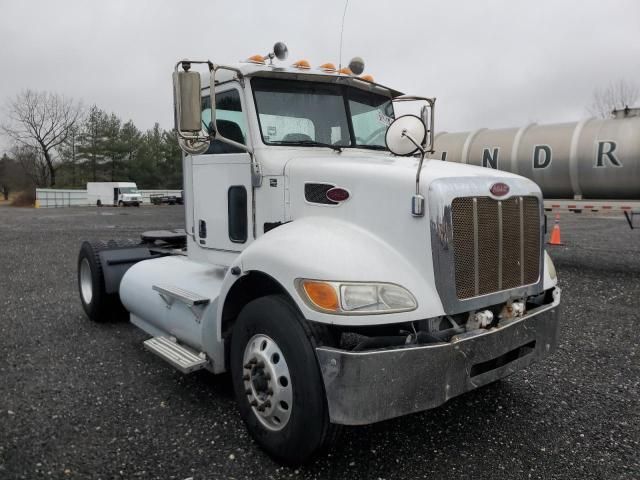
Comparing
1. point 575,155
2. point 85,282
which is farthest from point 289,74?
point 575,155

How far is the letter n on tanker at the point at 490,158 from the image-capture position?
38.5ft

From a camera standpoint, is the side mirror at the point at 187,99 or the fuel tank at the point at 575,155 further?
the fuel tank at the point at 575,155

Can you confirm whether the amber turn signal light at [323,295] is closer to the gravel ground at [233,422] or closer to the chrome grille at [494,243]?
the chrome grille at [494,243]

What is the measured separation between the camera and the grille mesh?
3328 mm

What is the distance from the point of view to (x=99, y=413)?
3.69 m

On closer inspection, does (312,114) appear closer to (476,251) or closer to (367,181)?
(367,181)

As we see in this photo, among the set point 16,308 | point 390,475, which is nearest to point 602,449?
point 390,475

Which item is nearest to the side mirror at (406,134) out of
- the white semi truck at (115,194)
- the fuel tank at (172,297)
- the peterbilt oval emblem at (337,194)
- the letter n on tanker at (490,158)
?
the peterbilt oval emblem at (337,194)

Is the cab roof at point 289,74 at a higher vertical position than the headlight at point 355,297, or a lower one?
higher

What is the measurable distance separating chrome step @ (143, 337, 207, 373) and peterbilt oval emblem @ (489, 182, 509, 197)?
7.25 feet

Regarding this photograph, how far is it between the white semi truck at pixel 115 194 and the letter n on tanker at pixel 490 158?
37383mm

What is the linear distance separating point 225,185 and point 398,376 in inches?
87.2

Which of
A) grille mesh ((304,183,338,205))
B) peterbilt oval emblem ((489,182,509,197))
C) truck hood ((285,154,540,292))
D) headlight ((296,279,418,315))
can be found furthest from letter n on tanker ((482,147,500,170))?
headlight ((296,279,418,315))

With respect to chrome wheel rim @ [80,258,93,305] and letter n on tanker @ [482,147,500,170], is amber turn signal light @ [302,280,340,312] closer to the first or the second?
chrome wheel rim @ [80,258,93,305]
